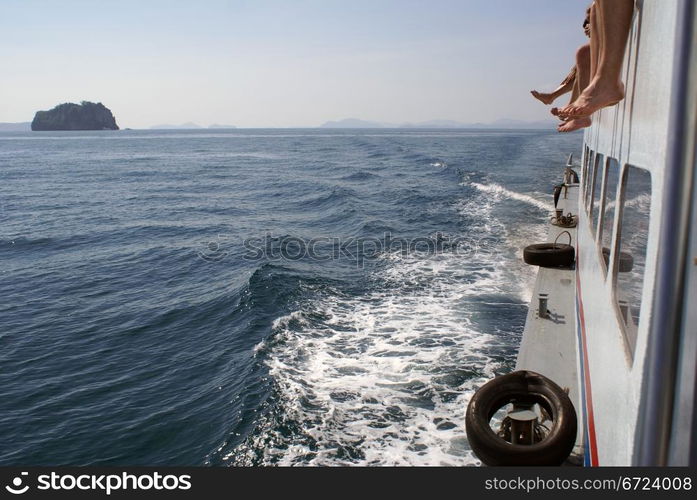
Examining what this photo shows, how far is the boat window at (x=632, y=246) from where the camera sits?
2781mm

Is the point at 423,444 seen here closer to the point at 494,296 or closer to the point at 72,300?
the point at 494,296

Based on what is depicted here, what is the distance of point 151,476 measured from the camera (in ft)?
11.8

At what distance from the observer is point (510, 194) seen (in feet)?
99.3

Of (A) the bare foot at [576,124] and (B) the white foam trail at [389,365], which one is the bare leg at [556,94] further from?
(B) the white foam trail at [389,365]

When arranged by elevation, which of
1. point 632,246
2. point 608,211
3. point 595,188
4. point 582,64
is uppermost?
point 582,64

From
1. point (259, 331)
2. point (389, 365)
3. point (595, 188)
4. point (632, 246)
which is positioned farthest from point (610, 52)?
point (259, 331)

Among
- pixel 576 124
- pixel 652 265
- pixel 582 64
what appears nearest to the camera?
pixel 652 265

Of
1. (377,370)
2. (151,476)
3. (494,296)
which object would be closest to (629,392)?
(151,476)

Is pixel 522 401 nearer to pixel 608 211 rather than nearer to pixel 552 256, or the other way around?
pixel 608 211

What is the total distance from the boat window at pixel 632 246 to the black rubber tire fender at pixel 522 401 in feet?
5.86

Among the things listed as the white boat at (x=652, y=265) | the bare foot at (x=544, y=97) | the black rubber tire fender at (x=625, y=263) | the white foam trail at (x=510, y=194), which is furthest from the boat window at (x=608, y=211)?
the white foam trail at (x=510, y=194)

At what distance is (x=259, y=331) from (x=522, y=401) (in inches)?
321

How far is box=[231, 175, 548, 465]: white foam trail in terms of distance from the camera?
24.7 feet

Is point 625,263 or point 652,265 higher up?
point 652,265
